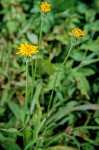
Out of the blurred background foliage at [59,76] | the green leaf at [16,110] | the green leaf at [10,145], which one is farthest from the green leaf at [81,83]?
the green leaf at [10,145]

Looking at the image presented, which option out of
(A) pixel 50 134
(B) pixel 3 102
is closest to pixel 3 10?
(B) pixel 3 102

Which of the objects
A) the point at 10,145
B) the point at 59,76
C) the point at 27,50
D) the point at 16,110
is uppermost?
the point at 27,50

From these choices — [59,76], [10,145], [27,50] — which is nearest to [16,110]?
[10,145]

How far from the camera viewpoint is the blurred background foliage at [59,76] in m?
1.76

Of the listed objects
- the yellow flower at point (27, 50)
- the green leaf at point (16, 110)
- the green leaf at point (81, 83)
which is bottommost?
the green leaf at point (16, 110)

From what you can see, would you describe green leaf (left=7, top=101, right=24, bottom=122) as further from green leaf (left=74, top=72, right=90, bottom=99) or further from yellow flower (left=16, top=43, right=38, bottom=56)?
yellow flower (left=16, top=43, right=38, bottom=56)

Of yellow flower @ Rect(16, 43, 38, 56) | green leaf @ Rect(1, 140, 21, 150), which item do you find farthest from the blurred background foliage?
yellow flower @ Rect(16, 43, 38, 56)

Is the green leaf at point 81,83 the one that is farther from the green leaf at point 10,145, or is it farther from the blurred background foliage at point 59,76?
the green leaf at point 10,145

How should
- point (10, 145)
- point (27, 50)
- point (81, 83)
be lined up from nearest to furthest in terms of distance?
point (27, 50)
point (10, 145)
point (81, 83)

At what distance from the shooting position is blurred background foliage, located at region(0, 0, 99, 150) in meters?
1.76

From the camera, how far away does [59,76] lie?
72.4 inches

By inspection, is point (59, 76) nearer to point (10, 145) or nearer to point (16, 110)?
point (16, 110)

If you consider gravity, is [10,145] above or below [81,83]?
below

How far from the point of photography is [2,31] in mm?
2371
